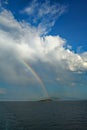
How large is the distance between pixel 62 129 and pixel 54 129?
3.42 metres

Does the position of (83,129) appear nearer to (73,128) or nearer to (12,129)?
(73,128)

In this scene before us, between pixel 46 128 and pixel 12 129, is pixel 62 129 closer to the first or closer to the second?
pixel 46 128

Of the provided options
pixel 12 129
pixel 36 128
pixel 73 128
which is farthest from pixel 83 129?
pixel 12 129

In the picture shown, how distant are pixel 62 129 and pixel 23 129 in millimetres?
16118

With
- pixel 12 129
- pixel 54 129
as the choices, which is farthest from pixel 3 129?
pixel 54 129

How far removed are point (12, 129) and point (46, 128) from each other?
14247mm

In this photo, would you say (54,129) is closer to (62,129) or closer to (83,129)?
(62,129)

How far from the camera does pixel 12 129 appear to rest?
305 ft

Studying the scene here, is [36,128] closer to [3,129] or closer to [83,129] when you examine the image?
[3,129]

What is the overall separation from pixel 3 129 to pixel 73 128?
2965 centimetres

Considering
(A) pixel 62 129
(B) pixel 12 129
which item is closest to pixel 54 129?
(A) pixel 62 129

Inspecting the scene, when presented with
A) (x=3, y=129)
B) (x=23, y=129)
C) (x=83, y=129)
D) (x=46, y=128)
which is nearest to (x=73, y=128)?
(x=83, y=129)

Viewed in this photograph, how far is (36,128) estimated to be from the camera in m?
92.9

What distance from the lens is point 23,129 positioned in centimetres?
9156
